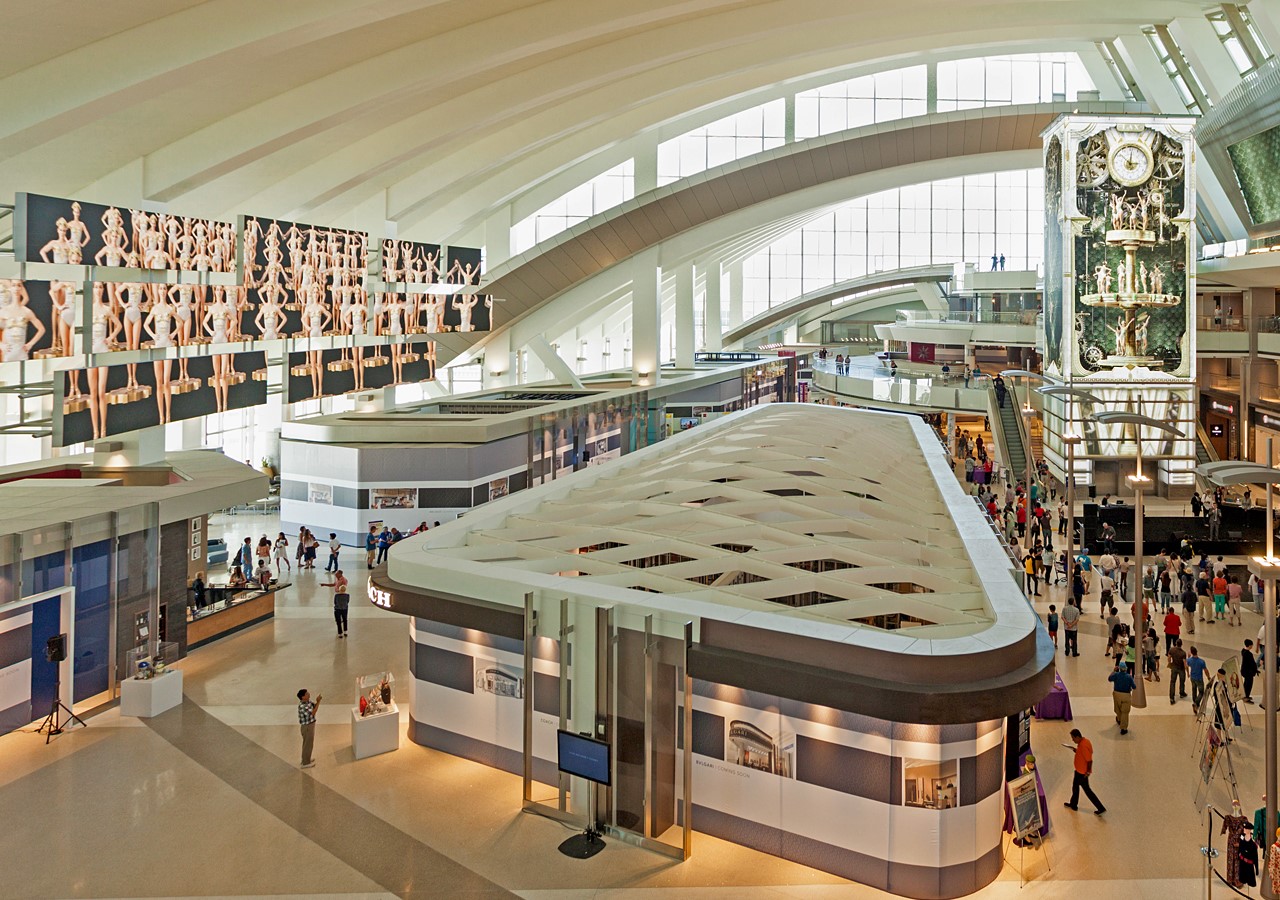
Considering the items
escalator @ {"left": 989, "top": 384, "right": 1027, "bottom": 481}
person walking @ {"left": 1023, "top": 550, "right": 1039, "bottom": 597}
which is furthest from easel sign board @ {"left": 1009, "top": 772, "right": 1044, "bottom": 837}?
escalator @ {"left": 989, "top": 384, "right": 1027, "bottom": 481}

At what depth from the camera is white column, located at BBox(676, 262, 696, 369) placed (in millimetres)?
43562

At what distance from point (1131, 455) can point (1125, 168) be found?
8.72 metres

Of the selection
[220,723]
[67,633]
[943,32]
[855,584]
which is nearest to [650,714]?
[855,584]

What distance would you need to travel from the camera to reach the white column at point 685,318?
1715 inches

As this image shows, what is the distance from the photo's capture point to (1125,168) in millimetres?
30594

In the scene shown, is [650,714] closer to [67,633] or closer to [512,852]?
[512,852]

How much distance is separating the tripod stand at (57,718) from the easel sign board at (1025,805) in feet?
34.6

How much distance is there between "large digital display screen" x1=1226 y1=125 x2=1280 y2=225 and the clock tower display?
2.54m

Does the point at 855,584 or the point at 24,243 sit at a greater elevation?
the point at 24,243

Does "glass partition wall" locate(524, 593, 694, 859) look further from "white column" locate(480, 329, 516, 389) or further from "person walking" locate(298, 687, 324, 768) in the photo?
"white column" locate(480, 329, 516, 389)

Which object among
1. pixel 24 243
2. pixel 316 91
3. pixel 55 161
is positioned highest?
pixel 316 91

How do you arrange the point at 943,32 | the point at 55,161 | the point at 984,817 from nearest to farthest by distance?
1. the point at 984,817
2. the point at 55,161
3. the point at 943,32

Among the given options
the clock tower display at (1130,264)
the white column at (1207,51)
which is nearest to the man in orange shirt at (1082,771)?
the clock tower display at (1130,264)

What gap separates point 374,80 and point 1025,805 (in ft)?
46.1
